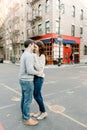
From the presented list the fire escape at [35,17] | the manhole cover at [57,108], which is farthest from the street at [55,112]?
the fire escape at [35,17]

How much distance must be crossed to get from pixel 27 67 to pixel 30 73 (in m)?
0.15

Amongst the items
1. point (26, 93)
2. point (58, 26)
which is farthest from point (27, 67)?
point (58, 26)

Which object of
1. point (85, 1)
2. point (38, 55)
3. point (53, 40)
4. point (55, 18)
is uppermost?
point (85, 1)

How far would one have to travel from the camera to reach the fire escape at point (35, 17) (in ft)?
A: 96.1

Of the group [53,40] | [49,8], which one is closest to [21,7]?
[49,8]

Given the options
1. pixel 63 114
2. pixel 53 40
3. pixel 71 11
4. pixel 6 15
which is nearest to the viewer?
pixel 63 114

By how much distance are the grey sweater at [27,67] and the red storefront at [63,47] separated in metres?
22.0

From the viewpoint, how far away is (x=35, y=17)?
2923cm

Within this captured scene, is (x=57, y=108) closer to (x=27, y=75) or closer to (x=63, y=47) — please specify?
(x=27, y=75)

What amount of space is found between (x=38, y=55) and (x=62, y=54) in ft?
77.1

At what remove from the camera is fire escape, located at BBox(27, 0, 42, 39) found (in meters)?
29.3

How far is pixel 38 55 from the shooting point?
4.29m

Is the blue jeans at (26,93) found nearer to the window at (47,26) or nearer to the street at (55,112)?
the street at (55,112)

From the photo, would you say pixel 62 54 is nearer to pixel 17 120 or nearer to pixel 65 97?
pixel 65 97
